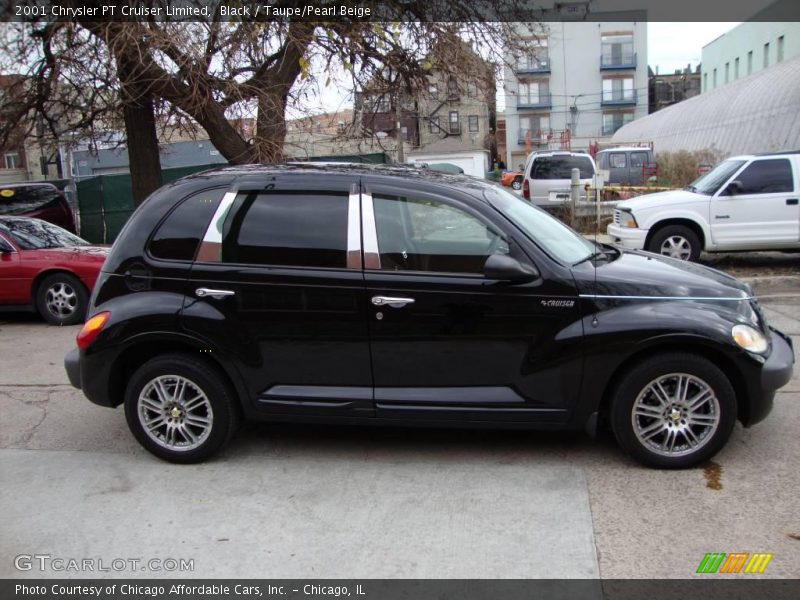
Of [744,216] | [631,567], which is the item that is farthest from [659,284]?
[744,216]

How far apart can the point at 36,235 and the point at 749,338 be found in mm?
9399

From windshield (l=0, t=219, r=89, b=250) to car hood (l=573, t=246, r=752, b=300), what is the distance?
321 inches

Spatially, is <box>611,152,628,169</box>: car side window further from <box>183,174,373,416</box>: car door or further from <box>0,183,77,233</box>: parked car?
<box>183,174,373,416</box>: car door

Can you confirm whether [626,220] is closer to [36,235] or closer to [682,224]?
[682,224]

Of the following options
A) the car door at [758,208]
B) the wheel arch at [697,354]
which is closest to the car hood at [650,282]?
the wheel arch at [697,354]

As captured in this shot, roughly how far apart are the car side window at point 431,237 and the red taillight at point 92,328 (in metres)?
1.87

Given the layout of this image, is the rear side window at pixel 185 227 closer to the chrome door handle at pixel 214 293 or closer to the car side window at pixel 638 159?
the chrome door handle at pixel 214 293

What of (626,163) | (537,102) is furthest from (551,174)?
(537,102)

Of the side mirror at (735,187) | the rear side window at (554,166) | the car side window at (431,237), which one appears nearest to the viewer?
the car side window at (431,237)

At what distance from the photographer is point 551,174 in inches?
696

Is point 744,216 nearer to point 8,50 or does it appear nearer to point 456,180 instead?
point 456,180

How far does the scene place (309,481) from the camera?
432 cm

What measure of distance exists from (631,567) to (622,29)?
64.1 metres

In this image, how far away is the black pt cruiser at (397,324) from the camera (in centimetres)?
411
